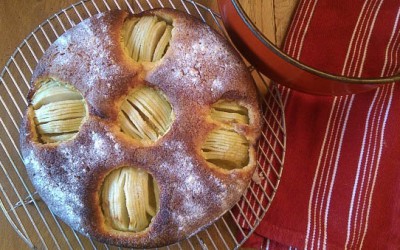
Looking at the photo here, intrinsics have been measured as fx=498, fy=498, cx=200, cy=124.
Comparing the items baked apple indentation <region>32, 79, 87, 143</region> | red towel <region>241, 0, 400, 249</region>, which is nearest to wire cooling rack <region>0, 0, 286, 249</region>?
red towel <region>241, 0, 400, 249</region>

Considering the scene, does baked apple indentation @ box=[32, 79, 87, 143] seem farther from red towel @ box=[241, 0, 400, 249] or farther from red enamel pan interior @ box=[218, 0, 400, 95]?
red towel @ box=[241, 0, 400, 249]

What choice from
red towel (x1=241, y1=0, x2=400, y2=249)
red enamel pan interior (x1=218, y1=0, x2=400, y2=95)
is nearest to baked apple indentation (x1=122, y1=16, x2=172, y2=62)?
red enamel pan interior (x1=218, y1=0, x2=400, y2=95)

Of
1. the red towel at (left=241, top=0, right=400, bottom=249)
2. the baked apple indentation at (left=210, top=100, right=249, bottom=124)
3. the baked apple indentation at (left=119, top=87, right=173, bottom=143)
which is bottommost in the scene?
the red towel at (left=241, top=0, right=400, bottom=249)

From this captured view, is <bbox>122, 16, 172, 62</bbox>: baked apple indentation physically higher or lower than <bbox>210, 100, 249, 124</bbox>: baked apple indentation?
higher

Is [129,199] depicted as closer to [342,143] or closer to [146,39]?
[146,39]

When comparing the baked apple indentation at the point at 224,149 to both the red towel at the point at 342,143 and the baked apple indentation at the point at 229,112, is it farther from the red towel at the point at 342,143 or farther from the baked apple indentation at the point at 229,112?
the red towel at the point at 342,143

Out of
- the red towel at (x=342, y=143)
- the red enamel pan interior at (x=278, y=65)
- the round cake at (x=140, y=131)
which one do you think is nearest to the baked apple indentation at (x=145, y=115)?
the round cake at (x=140, y=131)

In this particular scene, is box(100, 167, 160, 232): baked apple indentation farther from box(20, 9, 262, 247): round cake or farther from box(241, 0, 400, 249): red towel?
box(241, 0, 400, 249): red towel

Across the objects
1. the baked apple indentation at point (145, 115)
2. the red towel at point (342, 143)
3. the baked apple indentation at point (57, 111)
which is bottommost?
the red towel at point (342, 143)

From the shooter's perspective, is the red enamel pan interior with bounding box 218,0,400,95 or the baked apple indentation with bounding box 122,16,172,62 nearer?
the red enamel pan interior with bounding box 218,0,400,95
